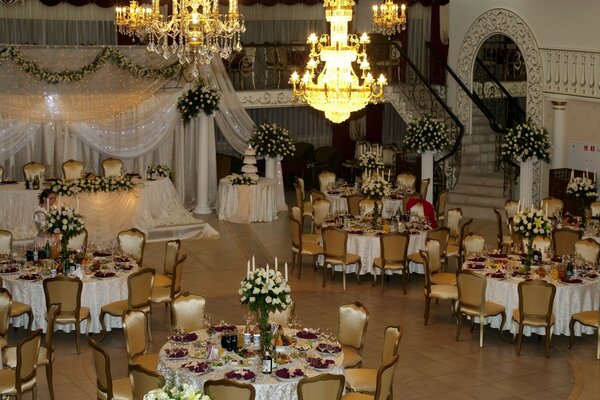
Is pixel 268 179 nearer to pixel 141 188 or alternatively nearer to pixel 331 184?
pixel 331 184

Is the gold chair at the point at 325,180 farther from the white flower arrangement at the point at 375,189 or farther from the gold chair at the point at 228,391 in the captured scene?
the gold chair at the point at 228,391

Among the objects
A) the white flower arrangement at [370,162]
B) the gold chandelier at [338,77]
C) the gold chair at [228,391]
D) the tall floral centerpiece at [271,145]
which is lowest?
the gold chair at [228,391]

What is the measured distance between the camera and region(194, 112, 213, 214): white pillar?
72.5 feet

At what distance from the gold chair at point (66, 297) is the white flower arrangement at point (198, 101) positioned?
28.1ft

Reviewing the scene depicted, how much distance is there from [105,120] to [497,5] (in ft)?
28.0

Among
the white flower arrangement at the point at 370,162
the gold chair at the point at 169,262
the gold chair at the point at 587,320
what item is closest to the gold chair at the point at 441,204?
the white flower arrangement at the point at 370,162

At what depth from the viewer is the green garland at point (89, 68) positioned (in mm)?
20016

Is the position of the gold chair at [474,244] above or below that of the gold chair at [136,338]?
above

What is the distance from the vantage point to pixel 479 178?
2353 centimetres

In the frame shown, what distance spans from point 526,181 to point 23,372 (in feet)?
41.7

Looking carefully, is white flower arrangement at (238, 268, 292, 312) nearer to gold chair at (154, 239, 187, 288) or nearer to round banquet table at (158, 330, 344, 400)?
round banquet table at (158, 330, 344, 400)

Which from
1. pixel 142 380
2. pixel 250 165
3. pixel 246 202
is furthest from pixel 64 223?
pixel 250 165

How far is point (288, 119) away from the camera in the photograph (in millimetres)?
27891

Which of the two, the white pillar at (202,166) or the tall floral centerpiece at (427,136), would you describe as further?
the white pillar at (202,166)
